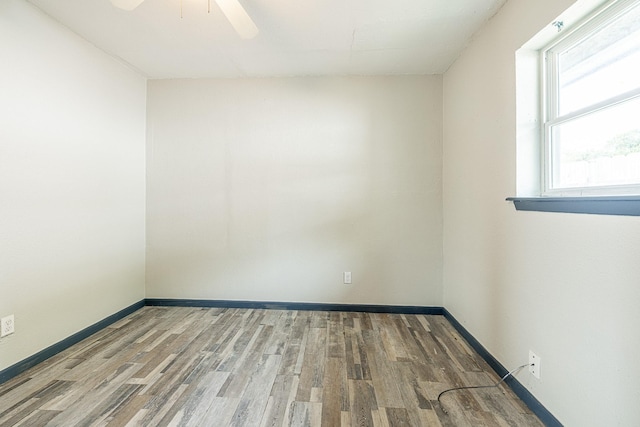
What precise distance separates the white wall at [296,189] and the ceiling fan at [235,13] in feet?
2.92

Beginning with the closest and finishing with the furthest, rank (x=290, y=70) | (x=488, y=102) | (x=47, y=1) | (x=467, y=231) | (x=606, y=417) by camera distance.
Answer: (x=606, y=417) → (x=47, y=1) → (x=488, y=102) → (x=467, y=231) → (x=290, y=70)

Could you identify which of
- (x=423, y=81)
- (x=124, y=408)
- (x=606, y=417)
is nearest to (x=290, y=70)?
(x=423, y=81)

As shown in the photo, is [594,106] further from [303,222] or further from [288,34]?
[303,222]

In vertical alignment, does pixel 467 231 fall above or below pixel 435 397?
above

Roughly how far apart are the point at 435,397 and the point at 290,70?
9.68 ft

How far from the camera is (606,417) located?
120 cm

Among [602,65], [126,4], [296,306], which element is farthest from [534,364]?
[126,4]

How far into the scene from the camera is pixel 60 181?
88.4 inches

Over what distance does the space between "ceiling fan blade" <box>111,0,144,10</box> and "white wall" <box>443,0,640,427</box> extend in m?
2.40

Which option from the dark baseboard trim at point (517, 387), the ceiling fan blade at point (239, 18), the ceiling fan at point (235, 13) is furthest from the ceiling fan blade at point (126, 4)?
the dark baseboard trim at point (517, 387)

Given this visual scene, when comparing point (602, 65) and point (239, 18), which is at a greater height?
point (239, 18)

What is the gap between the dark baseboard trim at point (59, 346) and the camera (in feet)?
6.23

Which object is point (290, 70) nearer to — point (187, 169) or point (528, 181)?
point (187, 169)

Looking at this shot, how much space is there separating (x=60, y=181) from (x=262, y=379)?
206cm
